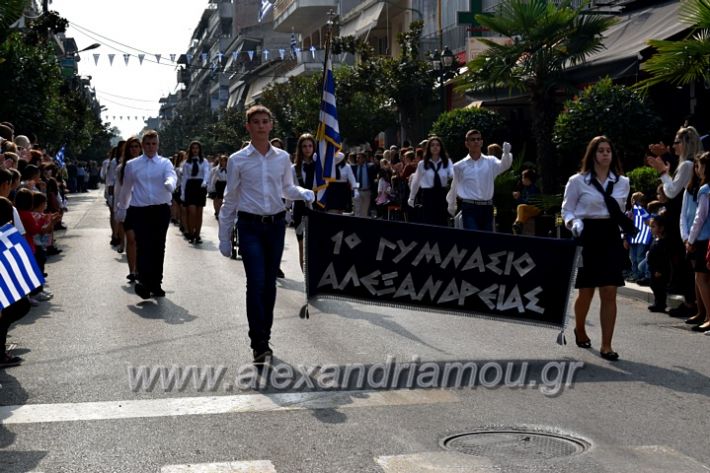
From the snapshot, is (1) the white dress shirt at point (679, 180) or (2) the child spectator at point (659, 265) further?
(2) the child spectator at point (659, 265)

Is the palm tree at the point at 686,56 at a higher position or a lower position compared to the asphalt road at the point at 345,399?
higher

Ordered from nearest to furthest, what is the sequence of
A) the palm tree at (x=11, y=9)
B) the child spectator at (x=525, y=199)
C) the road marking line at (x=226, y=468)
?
the road marking line at (x=226, y=468), the child spectator at (x=525, y=199), the palm tree at (x=11, y=9)

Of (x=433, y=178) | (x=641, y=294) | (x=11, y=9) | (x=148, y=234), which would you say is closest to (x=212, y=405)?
(x=148, y=234)

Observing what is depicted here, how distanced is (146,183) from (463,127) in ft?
39.1

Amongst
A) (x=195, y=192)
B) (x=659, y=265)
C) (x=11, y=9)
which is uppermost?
(x=11, y=9)

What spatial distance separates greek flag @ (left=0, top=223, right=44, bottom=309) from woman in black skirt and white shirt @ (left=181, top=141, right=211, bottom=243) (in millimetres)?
13589

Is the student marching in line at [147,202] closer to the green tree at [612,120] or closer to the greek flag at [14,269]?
the greek flag at [14,269]

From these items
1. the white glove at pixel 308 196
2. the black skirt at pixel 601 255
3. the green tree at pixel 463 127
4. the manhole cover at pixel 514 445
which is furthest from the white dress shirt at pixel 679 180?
the green tree at pixel 463 127

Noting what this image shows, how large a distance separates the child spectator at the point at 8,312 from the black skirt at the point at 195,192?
496 inches

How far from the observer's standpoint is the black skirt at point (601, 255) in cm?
913

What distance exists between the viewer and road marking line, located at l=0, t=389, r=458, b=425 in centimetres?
696

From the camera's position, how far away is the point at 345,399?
7352 mm

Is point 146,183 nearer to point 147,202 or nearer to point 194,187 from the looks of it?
point 147,202

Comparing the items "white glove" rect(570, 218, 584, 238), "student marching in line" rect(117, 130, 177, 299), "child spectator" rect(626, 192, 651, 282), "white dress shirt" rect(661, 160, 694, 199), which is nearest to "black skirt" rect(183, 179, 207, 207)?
"student marching in line" rect(117, 130, 177, 299)
